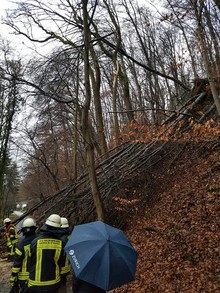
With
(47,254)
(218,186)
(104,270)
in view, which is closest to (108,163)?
(218,186)

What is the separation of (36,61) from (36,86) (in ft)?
4.79

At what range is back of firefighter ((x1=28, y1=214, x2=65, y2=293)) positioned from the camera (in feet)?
12.8

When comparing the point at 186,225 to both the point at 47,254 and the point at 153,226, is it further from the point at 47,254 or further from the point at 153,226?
the point at 47,254

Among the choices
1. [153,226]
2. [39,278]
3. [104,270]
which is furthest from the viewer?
[153,226]

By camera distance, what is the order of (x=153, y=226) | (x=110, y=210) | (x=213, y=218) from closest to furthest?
(x=213, y=218) < (x=153, y=226) < (x=110, y=210)

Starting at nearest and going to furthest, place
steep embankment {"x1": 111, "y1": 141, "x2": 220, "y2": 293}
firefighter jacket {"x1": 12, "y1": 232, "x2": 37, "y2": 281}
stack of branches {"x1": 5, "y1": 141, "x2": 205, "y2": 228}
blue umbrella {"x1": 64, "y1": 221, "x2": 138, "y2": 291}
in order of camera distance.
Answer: blue umbrella {"x1": 64, "y1": 221, "x2": 138, "y2": 291}, firefighter jacket {"x1": 12, "y1": 232, "x2": 37, "y2": 281}, steep embankment {"x1": 111, "y1": 141, "x2": 220, "y2": 293}, stack of branches {"x1": 5, "y1": 141, "x2": 205, "y2": 228}

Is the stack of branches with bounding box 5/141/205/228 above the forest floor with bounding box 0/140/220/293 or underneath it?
above

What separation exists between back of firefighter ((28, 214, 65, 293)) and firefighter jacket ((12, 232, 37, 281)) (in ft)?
1.91

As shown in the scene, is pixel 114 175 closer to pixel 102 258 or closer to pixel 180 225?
pixel 180 225

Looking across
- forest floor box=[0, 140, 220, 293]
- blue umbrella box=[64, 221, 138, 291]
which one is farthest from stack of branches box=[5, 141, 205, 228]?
blue umbrella box=[64, 221, 138, 291]

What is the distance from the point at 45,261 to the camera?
12.8 feet

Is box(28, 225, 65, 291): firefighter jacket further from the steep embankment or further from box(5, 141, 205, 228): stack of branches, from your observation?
box(5, 141, 205, 228): stack of branches

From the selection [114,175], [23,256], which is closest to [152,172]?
[114,175]

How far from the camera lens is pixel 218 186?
27.1ft
